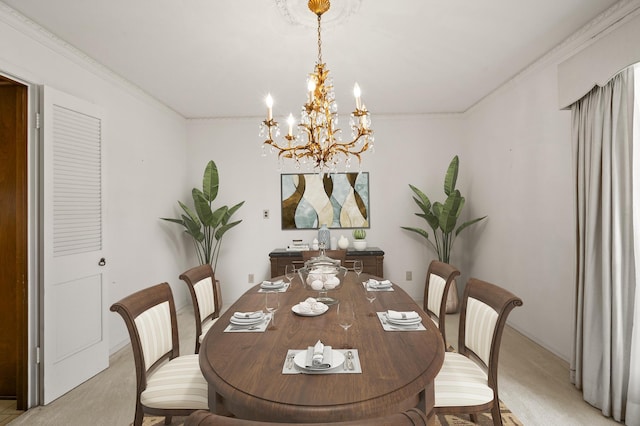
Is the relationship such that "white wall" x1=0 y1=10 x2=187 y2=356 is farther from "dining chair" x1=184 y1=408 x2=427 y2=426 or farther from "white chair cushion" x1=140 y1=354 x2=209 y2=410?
"dining chair" x1=184 y1=408 x2=427 y2=426

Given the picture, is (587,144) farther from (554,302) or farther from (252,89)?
(252,89)

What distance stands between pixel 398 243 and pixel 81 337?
12.5 ft

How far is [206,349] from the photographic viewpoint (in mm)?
1560

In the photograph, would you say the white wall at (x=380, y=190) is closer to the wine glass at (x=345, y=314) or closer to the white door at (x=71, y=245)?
the white door at (x=71, y=245)

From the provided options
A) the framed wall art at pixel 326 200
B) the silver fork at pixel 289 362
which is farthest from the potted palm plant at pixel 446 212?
the silver fork at pixel 289 362

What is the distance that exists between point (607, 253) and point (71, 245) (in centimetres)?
385

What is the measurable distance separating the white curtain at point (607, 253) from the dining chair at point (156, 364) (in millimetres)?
2494

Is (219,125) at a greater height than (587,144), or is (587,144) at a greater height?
(219,125)

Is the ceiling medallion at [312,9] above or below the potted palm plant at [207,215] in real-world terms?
above

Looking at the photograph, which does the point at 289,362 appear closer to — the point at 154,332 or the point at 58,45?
the point at 154,332

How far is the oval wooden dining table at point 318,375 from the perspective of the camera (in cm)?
111

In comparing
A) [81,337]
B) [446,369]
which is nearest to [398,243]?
[446,369]

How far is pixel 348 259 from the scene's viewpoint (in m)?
4.66

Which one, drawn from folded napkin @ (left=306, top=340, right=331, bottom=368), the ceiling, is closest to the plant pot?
the ceiling
